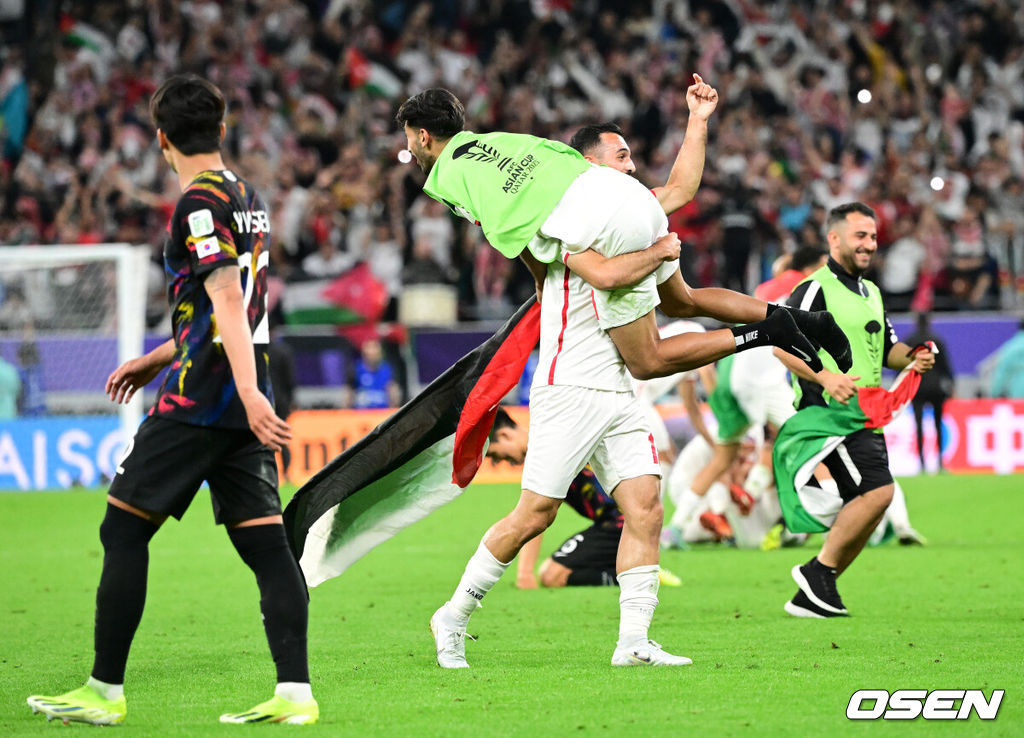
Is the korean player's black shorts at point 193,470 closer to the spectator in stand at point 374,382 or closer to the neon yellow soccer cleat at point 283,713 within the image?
the neon yellow soccer cleat at point 283,713

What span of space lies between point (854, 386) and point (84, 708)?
427cm

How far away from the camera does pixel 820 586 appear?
7777 millimetres

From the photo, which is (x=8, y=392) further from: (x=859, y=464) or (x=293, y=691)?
(x=293, y=691)

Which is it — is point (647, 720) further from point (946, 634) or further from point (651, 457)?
point (946, 634)

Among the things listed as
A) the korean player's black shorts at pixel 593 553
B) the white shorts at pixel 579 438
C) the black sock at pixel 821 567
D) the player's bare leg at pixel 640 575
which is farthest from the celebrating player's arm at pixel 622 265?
the korean player's black shorts at pixel 593 553

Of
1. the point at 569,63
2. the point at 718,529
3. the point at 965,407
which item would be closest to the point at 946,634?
the point at 718,529

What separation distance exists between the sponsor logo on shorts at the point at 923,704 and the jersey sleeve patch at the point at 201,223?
2.66m

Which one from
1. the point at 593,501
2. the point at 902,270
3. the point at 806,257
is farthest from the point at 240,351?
the point at 902,270

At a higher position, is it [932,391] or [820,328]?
[820,328]

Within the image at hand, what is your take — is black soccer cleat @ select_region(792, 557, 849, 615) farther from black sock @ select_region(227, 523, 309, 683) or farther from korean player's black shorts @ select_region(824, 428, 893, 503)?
black sock @ select_region(227, 523, 309, 683)

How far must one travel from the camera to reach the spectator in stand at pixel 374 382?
742 inches

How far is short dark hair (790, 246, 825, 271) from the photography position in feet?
36.8

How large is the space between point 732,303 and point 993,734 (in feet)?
7.61

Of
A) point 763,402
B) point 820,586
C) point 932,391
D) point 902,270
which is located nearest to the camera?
point 820,586
